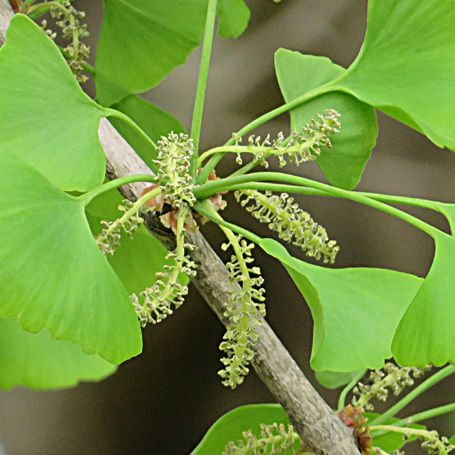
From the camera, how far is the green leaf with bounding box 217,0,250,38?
0.46 meters

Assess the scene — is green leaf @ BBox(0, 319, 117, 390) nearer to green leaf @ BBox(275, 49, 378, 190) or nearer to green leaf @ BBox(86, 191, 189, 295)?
green leaf @ BBox(86, 191, 189, 295)

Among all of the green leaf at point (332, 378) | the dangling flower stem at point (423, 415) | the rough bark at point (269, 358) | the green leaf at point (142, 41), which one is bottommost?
the dangling flower stem at point (423, 415)

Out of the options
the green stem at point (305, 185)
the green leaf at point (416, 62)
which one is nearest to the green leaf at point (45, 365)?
the green stem at point (305, 185)

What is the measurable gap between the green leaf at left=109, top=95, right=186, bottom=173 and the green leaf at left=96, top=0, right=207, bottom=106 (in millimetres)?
20

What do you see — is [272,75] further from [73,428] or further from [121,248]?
[73,428]

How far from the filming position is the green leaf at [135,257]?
43 cm

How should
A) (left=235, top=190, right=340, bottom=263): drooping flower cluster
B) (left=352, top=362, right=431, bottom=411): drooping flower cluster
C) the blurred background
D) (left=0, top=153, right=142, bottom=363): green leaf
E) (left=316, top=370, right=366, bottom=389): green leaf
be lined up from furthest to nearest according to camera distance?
the blurred background < (left=316, top=370, right=366, bottom=389): green leaf < (left=352, top=362, right=431, bottom=411): drooping flower cluster < (left=235, top=190, right=340, bottom=263): drooping flower cluster < (left=0, top=153, right=142, bottom=363): green leaf

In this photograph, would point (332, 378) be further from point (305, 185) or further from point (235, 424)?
point (305, 185)

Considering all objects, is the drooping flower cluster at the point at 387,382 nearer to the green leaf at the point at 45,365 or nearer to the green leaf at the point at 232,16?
the green leaf at the point at 45,365

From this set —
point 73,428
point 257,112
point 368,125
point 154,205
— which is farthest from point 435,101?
point 73,428

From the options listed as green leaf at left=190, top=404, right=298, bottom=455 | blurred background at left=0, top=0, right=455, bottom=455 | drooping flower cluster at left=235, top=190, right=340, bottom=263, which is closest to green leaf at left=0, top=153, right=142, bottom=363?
drooping flower cluster at left=235, top=190, right=340, bottom=263

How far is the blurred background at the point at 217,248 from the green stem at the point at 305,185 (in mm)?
423

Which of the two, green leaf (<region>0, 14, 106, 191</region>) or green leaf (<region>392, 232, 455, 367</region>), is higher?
green leaf (<region>0, 14, 106, 191</region>)

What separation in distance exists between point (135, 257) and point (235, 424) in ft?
0.58
